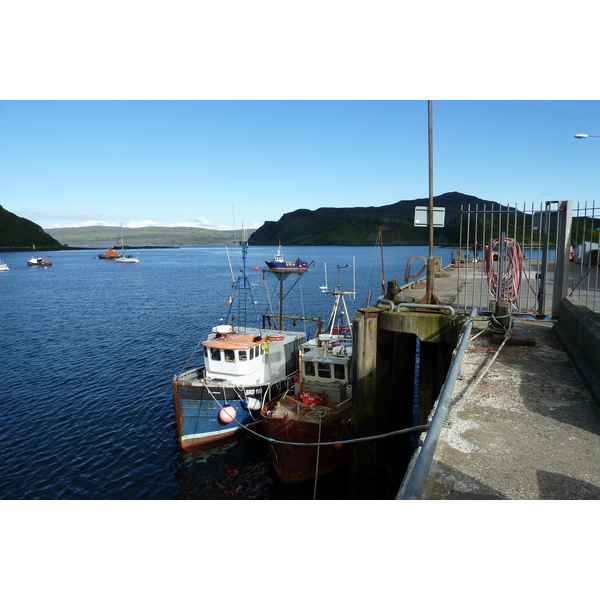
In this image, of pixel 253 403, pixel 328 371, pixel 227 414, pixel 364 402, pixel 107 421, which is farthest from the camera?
pixel 107 421

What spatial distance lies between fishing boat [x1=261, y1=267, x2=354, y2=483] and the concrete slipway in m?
7.62

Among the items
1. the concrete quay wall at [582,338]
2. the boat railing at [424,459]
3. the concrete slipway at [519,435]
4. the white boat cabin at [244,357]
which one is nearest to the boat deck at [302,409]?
the white boat cabin at [244,357]

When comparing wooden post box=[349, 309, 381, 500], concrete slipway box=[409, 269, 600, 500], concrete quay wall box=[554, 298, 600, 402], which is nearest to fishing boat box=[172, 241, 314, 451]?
wooden post box=[349, 309, 381, 500]

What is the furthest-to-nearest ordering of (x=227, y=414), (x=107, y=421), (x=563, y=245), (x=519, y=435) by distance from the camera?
(x=107, y=421)
(x=227, y=414)
(x=563, y=245)
(x=519, y=435)

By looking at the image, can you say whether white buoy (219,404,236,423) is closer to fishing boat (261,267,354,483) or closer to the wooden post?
fishing boat (261,267,354,483)

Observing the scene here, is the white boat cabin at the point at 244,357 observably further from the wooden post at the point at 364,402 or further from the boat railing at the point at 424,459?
the boat railing at the point at 424,459

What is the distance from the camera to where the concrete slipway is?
13.5 feet

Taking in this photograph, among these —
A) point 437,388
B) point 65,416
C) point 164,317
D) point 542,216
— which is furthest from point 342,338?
point 164,317

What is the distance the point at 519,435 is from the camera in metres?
5.10

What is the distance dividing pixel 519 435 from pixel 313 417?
33.1ft

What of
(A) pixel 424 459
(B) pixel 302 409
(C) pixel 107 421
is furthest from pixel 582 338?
(C) pixel 107 421

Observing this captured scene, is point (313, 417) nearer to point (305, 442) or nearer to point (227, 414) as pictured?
point (305, 442)

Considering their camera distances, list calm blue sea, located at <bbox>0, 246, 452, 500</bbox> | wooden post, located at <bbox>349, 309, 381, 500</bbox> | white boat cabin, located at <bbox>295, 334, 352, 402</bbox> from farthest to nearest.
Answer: white boat cabin, located at <bbox>295, 334, 352, 402</bbox>, calm blue sea, located at <bbox>0, 246, 452, 500</bbox>, wooden post, located at <bbox>349, 309, 381, 500</bbox>

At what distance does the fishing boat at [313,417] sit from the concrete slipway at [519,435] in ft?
25.0
